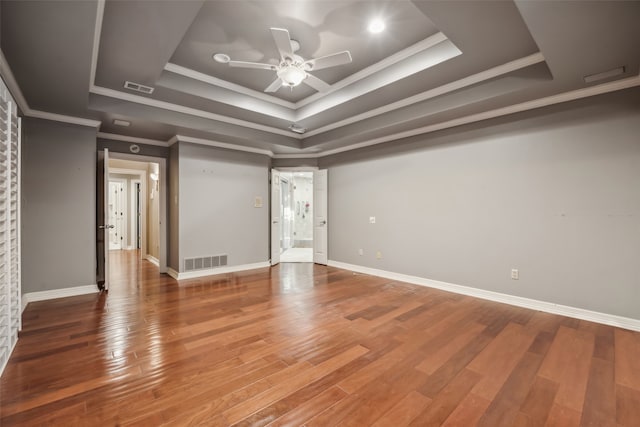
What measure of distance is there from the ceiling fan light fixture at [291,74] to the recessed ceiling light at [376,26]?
829mm

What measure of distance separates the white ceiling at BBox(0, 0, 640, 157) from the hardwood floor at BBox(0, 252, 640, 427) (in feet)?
8.77

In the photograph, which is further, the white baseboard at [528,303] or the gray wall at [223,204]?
the gray wall at [223,204]

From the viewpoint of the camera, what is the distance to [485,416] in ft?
5.82

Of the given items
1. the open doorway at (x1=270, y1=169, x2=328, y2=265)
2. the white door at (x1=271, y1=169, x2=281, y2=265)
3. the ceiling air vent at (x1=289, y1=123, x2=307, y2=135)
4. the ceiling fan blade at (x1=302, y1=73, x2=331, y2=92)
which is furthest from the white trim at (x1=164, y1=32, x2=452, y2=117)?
the open doorway at (x1=270, y1=169, x2=328, y2=265)

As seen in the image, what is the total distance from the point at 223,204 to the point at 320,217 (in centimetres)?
220

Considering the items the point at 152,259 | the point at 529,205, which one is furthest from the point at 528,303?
the point at 152,259

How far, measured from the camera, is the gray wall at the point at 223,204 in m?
5.33

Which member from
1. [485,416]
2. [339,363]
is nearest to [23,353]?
[339,363]

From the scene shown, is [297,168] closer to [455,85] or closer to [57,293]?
[455,85]

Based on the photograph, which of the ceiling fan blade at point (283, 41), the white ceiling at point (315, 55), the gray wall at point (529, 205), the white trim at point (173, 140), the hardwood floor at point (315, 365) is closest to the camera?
the hardwood floor at point (315, 365)

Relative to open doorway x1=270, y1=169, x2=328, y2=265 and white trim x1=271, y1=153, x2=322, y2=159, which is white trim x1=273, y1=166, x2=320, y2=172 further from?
white trim x1=271, y1=153, x2=322, y2=159

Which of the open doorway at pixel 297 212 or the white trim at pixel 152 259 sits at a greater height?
the open doorway at pixel 297 212

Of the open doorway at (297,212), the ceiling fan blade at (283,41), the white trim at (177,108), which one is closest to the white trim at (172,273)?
the white trim at (177,108)

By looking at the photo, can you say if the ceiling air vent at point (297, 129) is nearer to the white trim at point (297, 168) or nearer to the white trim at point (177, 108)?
the white trim at point (177, 108)
